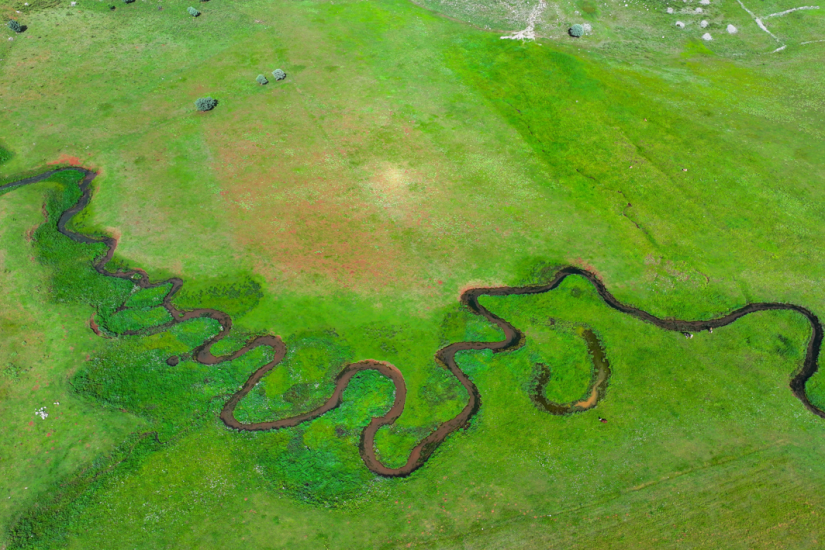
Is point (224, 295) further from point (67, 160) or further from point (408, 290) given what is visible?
point (67, 160)

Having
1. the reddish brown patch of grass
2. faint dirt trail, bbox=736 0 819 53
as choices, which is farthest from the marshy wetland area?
faint dirt trail, bbox=736 0 819 53

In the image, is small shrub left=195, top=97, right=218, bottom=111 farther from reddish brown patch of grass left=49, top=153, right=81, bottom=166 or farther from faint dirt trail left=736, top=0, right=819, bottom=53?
faint dirt trail left=736, top=0, right=819, bottom=53

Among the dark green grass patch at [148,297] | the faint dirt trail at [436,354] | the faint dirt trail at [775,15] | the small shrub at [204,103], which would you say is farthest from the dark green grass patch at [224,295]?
the faint dirt trail at [775,15]

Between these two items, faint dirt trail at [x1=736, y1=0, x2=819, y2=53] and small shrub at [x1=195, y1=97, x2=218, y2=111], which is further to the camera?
faint dirt trail at [x1=736, y1=0, x2=819, y2=53]

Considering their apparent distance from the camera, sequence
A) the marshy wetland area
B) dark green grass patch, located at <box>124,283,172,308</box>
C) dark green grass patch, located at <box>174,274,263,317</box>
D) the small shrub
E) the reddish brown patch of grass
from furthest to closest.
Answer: the small shrub, the reddish brown patch of grass, dark green grass patch, located at <box>174,274,263,317</box>, dark green grass patch, located at <box>124,283,172,308</box>, the marshy wetland area

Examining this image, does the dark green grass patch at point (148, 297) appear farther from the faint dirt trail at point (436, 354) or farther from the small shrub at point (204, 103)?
the small shrub at point (204, 103)

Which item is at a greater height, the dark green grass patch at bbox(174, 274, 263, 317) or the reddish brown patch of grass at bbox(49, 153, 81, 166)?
the reddish brown patch of grass at bbox(49, 153, 81, 166)

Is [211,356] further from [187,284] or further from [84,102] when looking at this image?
[84,102]

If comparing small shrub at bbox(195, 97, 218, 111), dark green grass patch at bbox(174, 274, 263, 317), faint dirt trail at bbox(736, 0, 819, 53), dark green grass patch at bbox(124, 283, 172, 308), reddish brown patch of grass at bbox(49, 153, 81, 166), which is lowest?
dark green grass patch at bbox(124, 283, 172, 308)
